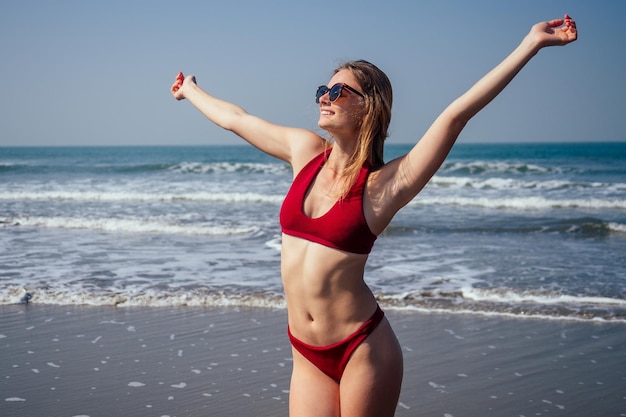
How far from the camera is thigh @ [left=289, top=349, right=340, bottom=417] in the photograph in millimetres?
2775

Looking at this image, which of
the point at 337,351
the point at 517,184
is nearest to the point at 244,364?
the point at 337,351

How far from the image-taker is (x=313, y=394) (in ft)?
9.21

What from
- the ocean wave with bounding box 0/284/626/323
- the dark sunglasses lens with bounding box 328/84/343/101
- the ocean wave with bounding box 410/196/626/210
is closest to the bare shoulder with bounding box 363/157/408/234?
the dark sunglasses lens with bounding box 328/84/343/101

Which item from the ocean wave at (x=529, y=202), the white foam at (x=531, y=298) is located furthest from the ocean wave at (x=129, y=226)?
the ocean wave at (x=529, y=202)

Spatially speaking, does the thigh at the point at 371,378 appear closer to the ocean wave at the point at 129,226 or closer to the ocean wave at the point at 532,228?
the ocean wave at the point at 129,226

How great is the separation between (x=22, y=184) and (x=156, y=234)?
722 inches

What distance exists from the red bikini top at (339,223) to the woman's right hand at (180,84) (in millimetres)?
1021

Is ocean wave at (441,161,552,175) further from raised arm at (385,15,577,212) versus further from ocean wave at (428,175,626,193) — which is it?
raised arm at (385,15,577,212)

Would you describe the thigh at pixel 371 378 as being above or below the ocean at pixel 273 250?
above

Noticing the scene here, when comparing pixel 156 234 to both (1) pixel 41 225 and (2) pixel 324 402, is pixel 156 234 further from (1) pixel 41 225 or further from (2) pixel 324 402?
(2) pixel 324 402

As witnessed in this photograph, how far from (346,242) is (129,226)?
14.6m

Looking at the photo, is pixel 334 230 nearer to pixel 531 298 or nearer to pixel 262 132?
pixel 262 132

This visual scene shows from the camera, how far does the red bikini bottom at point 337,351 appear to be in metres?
2.72

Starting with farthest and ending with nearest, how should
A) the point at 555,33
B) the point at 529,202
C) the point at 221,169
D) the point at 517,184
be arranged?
the point at 221,169, the point at 517,184, the point at 529,202, the point at 555,33
